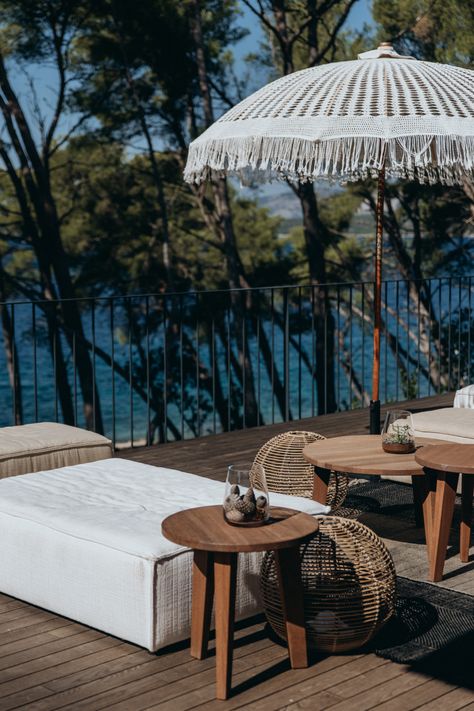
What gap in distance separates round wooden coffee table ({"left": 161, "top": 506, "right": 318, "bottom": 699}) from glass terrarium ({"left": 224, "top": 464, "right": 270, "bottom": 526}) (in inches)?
1.0

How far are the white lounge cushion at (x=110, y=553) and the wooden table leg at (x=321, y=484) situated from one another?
0.48 m

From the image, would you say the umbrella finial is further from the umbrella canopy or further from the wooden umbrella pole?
the wooden umbrella pole

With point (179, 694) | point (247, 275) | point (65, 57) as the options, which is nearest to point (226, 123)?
point (179, 694)

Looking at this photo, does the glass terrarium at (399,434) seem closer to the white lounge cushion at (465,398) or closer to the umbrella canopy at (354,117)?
the umbrella canopy at (354,117)

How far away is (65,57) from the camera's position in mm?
16234

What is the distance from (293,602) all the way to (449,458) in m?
1.10

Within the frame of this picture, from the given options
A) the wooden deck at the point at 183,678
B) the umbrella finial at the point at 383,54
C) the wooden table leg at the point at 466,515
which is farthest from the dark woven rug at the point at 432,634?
the umbrella finial at the point at 383,54

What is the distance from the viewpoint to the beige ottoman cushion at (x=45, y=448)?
4.28 m

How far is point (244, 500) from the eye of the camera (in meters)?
2.79

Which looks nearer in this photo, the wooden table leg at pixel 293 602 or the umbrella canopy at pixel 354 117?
the wooden table leg at pixel 293 602

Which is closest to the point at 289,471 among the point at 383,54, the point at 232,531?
the point at 232,531

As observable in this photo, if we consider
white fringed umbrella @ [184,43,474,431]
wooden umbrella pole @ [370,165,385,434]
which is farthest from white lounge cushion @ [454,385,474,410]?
white fringed umbrella @ [184,43,474,431]

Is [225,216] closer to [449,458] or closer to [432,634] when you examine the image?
[449,458]

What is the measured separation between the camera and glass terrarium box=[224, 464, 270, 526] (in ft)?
9.16
